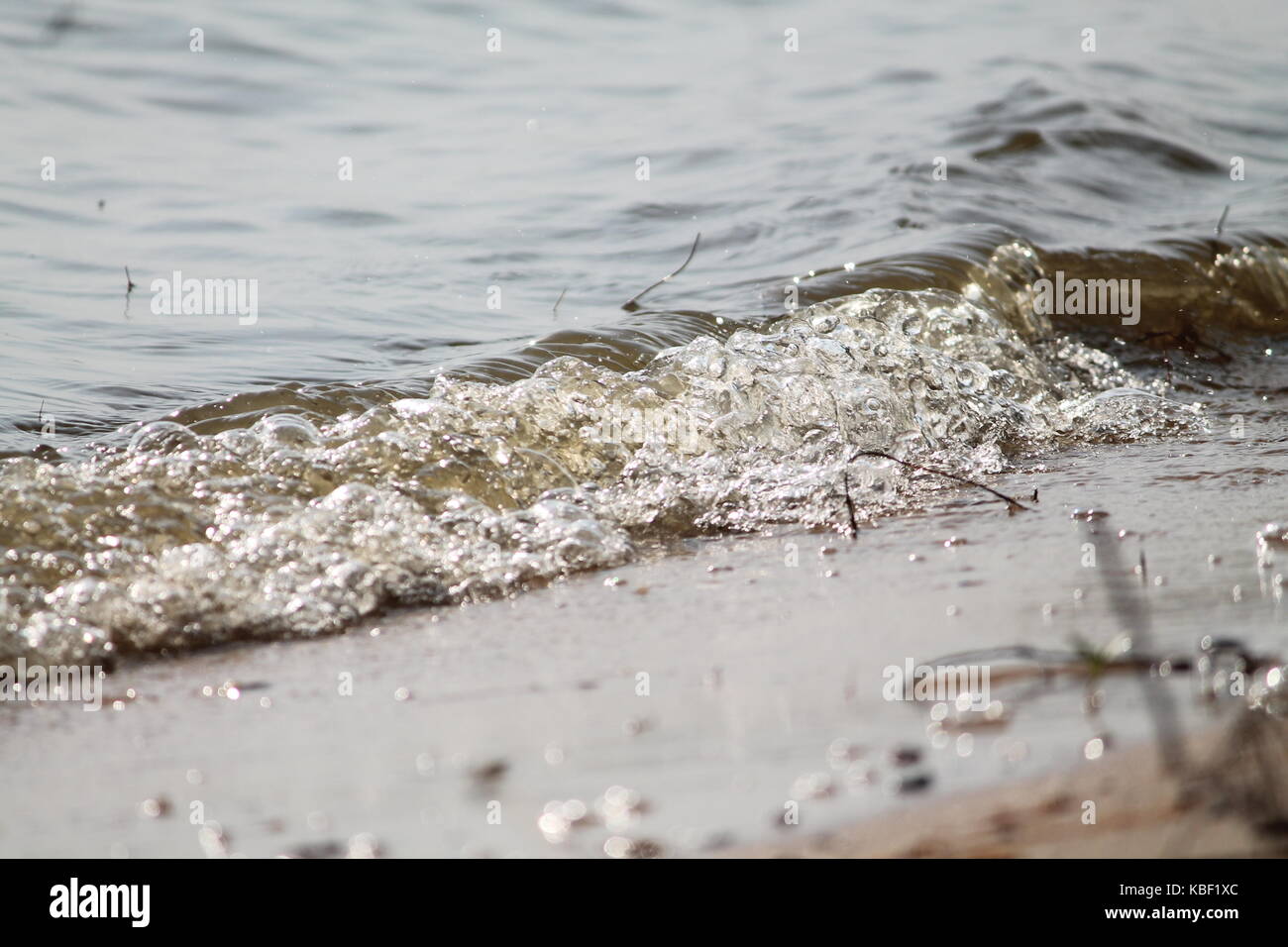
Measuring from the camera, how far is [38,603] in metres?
2.39

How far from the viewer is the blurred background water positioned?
16.1 feet

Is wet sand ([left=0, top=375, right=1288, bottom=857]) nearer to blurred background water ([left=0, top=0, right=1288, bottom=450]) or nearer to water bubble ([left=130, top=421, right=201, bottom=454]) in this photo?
water bubble ([left=130, top=421, right=201, bottom=454])

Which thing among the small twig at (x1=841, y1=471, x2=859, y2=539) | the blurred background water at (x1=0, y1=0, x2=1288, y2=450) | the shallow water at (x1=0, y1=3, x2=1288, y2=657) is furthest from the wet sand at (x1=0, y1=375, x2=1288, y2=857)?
the blurred background water at (x1=0, y1=0, x2=1288, y2=450)

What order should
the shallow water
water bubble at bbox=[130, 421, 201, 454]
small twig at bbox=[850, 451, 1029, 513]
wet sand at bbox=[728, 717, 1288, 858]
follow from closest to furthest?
wet sand at bbox=[728, 717, 1288, 858] < the shallow water < small twig at bbox=[850, 451, 1029, 513] < water bubble at bbox=[130, 421, 201, 454]

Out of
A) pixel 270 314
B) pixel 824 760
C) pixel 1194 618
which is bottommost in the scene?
pixel 824 760

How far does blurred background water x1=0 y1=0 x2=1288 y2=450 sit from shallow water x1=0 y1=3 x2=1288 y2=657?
38mm

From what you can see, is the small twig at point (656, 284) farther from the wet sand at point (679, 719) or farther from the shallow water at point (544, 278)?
the wet sand at point (679, 719)

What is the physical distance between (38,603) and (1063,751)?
196cm

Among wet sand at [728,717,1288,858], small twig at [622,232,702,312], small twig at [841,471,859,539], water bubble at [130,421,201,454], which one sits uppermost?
small twig at [622,232,702,312]

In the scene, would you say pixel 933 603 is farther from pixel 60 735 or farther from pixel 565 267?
pixel 565 267

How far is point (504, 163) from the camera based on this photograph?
7855 millimetres

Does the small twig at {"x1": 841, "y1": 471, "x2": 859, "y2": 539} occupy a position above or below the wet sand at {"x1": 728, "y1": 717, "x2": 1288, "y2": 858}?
above

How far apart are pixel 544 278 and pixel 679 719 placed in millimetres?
4352
